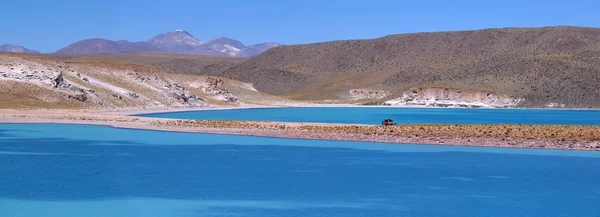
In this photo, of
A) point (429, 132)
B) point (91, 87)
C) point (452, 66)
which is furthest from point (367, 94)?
point (429, 132)

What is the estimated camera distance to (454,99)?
118m

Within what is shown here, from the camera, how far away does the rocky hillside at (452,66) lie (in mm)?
117750

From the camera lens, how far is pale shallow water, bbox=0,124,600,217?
22234 millimetres

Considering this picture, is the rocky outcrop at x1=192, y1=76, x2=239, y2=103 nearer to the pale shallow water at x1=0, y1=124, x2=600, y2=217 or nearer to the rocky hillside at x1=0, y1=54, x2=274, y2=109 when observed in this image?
the rocky hillside at x1=0, y1=54, x2=274, y2=109

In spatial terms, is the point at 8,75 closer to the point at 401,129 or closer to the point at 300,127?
the point at 300,127

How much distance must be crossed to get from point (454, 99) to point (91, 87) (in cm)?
5295

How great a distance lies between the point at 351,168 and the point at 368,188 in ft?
17.9

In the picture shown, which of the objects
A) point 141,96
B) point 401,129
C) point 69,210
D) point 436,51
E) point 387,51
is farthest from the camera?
point 387,51

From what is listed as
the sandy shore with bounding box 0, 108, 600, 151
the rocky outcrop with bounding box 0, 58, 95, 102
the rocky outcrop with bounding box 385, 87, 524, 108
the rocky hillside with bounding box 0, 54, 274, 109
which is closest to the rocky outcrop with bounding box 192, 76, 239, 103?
the rocky hillside with bounding box 0, 54, 274, 109

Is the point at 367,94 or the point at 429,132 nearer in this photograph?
the point at 429,132

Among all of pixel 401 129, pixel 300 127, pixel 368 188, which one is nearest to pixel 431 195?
pixel 368 188

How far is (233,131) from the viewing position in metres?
50.0

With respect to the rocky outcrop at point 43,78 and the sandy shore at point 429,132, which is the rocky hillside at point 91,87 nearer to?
the rocky outcrop at point 43,78

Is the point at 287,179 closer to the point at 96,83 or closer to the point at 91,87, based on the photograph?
the point at 91,87
